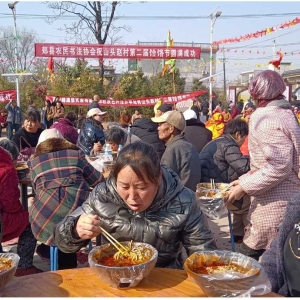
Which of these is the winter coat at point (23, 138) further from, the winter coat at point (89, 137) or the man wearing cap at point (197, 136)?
the man wearing cap at point (197, 136)

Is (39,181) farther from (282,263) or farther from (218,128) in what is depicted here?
(218,128)

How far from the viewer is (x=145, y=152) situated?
167 cm

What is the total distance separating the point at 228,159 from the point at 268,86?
1.53 meters

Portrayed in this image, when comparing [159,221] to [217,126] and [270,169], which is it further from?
[217,126]

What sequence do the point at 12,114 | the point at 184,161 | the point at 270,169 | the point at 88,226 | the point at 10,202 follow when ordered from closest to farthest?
the point at 88,226 → the point at 270,169 → the point at 10,202 → the point at 184,161 → the point at 12,114

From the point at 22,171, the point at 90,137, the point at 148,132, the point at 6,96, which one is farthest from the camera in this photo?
the point at 6,96

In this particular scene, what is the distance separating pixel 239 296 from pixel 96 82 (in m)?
18.4

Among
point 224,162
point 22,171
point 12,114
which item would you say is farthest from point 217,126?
point 12,114

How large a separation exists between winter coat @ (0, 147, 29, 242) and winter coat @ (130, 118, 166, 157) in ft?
7.06

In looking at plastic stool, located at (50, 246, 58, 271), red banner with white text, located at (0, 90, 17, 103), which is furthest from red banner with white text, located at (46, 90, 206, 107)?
plastic stool, located at (50, 246, 58, 271)

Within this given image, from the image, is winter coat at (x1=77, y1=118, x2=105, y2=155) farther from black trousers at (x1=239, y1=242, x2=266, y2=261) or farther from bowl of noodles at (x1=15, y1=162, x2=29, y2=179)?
black trousers at (x1=239, y1=242, x2=266, y2=261)

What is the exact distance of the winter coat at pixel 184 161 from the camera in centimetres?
352

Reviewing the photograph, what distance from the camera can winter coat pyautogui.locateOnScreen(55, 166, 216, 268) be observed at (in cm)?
172

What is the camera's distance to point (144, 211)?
172cm
